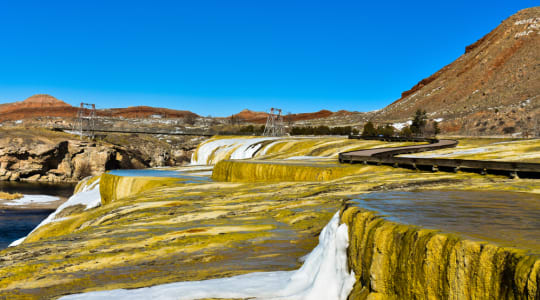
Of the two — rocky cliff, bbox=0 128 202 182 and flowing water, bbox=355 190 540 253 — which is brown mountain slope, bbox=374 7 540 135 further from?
flowing water, bbox=355 190 540 253

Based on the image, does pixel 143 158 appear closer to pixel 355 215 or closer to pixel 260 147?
pixel 260 147

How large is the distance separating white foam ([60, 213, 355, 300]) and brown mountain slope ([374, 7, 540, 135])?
300 ft

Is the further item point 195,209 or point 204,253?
point 195,209

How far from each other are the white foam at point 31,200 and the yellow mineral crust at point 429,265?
2565 inches

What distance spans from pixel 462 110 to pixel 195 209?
5184 inches

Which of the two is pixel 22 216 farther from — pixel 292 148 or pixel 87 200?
pixel 292 148

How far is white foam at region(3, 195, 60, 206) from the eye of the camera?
207 ft

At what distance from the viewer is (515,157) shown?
33.2 m

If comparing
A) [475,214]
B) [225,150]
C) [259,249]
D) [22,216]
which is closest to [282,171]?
[259,249]

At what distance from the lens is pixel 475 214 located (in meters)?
9.03

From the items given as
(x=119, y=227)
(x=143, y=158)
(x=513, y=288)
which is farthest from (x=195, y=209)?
(x=143, y=158)

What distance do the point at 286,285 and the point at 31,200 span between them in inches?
2672

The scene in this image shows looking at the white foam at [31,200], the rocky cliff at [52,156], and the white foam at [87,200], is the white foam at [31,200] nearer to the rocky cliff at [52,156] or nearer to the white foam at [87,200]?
the white foam at [87,200]

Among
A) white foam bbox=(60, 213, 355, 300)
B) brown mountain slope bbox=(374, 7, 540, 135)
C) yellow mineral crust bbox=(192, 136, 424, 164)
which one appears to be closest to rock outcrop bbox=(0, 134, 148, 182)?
yellow mineral crust bbox=(192, 136, 424, 164)
